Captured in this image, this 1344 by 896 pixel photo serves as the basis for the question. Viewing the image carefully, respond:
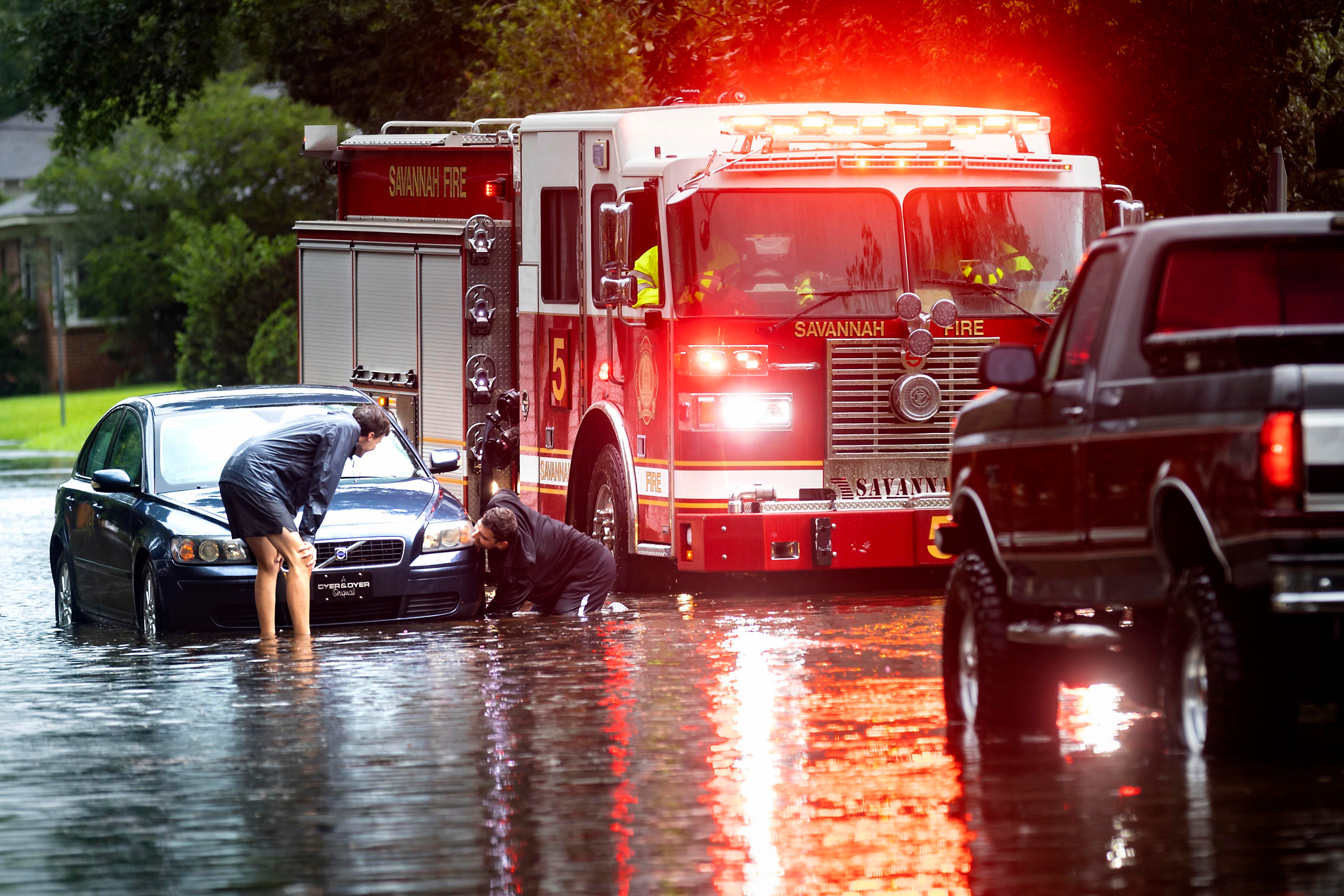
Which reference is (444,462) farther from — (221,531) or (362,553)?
(221,531)

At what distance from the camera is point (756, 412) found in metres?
15.2

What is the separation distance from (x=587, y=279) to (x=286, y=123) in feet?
157

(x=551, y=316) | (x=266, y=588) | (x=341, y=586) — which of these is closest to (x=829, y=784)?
(x=266, y=588)

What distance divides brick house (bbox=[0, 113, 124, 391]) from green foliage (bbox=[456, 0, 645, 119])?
44.3 meters

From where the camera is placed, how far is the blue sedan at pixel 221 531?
14250 millimetres

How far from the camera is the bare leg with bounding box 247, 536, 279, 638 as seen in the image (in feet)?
46.0

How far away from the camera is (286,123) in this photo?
6312 cm

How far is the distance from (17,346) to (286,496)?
61373mm

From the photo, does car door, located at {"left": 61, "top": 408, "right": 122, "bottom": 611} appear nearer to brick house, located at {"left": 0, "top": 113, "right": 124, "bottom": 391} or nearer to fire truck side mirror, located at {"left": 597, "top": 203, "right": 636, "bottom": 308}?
fire truck side mirror, located at {"left": 597, "top": 203, "right": 636, "bottom": 308}

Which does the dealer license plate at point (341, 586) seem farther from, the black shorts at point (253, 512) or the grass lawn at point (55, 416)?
the grass lawn at point (55, 416)

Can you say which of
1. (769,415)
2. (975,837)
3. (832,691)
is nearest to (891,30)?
(769,415)

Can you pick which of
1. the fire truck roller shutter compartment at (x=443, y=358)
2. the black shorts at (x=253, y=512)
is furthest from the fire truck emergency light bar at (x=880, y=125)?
the black shorts at (x=253, y=512)

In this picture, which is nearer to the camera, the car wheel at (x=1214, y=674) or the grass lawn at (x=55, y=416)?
the car wheel at (x=1214, y=674)

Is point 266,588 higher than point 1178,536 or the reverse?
the reverse
